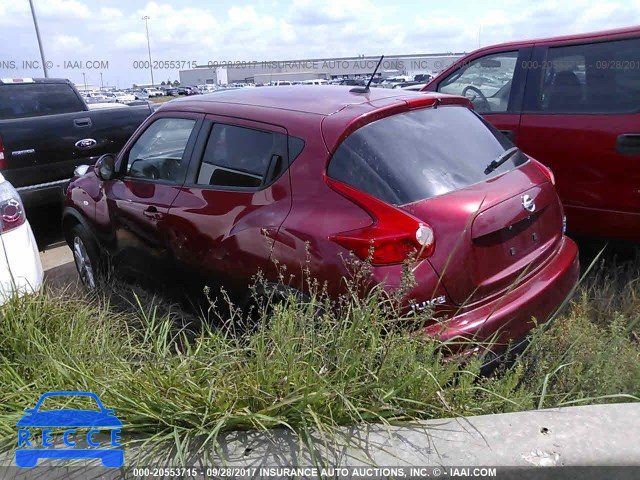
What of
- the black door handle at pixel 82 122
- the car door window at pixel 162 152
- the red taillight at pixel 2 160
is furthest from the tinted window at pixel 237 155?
the black door handle at pixel 82 122

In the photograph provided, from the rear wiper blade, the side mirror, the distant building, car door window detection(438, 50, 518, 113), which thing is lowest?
the distant building

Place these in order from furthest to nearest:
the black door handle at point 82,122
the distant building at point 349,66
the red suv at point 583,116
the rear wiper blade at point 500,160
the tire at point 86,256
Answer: the distant building at point 349,66
the black door handle at point 82,122
the tire at point 86,256
the red suv at point 583,116
the rear wiper blade at point 500,160

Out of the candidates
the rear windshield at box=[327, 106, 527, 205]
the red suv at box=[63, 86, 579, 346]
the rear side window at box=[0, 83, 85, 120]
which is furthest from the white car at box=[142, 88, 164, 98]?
the rear windshield at box=[327, 106, 527, 205]

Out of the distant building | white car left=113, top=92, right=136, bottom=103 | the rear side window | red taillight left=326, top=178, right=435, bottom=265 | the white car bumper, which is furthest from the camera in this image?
white car left=113, top=92, right=136, bottom=103

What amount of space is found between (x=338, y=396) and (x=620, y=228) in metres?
2.97

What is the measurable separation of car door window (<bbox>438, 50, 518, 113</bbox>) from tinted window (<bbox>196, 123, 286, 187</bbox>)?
2655 millimetres

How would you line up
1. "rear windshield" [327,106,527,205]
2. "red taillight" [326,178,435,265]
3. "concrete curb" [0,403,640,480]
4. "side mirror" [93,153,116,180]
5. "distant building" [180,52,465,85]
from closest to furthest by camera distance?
"concrete curb" [0,403,640,480], "red taillight" [326,178,435,265], "rear windshield" [327,106,527,205], "side mirror" [93,153,116,180], "distant building" [180,52,465,85]

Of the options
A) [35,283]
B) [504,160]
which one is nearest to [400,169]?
[504,160]

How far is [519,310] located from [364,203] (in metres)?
0.97

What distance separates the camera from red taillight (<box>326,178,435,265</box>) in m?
2.63

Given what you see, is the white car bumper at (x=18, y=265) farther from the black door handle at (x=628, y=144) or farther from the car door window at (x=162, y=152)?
the black door handle at (x=628, y=144)

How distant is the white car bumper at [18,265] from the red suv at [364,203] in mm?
710

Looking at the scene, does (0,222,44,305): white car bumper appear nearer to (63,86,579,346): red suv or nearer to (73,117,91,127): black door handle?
(63,86,579,346): red suv

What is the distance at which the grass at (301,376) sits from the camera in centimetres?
220
